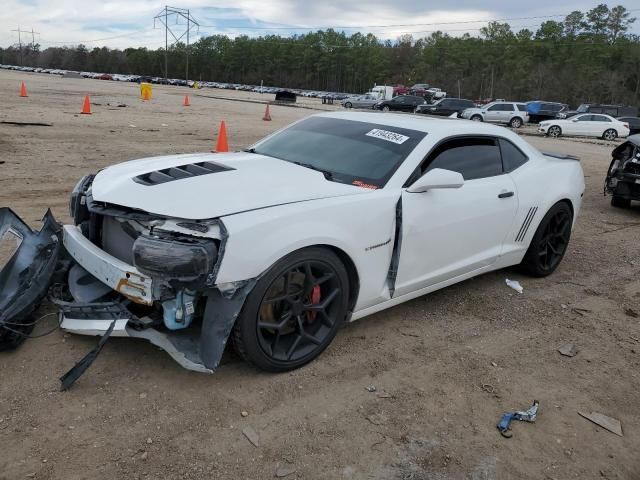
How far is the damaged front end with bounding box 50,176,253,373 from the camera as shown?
8.98ft

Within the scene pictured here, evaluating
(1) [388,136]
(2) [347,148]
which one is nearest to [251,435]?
(2) [347,148]

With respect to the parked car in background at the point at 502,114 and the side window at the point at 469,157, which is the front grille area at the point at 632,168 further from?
the parked car in background at the point at 502,114

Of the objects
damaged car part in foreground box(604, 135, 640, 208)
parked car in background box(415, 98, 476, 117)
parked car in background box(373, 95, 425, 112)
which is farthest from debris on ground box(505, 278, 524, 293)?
parked car in background box(373, 95, 425, 112)

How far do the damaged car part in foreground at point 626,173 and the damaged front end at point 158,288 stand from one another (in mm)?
7410

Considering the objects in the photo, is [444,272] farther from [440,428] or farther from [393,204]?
[440,428]

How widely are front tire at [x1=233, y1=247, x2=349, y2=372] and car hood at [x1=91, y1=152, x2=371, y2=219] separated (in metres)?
0.39

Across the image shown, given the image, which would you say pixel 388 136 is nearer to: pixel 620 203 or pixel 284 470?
pixel 284 470

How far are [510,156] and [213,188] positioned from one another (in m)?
2.74

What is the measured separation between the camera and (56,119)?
1541 cm

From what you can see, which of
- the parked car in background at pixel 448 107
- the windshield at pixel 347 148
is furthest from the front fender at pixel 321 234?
the parked car in background at pixel 448 107

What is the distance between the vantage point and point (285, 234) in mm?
2934

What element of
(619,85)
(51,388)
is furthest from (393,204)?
(619,85)

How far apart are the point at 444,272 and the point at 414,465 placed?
174 centimetres

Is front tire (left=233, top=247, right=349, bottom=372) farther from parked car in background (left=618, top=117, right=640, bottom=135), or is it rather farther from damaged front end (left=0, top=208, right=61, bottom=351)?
parked car in background (left=618, top=117, right=640, bottom=135)
